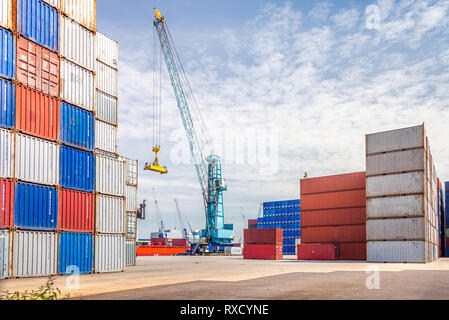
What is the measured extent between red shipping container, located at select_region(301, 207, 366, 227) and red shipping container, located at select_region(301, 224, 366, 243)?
0.59 metres

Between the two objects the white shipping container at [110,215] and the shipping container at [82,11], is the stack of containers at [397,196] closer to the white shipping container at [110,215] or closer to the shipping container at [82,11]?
the white shipping container at [110,215]

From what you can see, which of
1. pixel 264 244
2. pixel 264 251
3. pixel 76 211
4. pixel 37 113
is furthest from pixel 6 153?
pixel 264 251

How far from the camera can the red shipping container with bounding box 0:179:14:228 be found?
79.8 ft

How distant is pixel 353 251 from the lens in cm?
5975

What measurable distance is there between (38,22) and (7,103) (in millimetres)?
6017

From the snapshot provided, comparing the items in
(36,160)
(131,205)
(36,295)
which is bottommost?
(36,295)

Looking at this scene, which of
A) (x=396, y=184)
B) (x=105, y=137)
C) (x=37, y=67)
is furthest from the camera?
(x=396, y=184)

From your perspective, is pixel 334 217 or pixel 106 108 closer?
pixel 106 108

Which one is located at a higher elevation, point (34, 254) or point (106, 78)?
point (106, 78)

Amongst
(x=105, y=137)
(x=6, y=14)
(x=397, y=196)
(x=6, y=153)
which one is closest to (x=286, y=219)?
(x=397, y=196)

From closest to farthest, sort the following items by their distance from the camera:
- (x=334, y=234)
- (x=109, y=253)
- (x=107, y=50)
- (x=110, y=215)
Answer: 1. (x=109, y=253)
2. (x=110, y=215)
3. (x=107, y=50)
4. (x=334, y=234)

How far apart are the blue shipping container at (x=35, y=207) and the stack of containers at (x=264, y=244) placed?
45.1 m

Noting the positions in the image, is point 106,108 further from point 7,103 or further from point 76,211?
point 7,103
